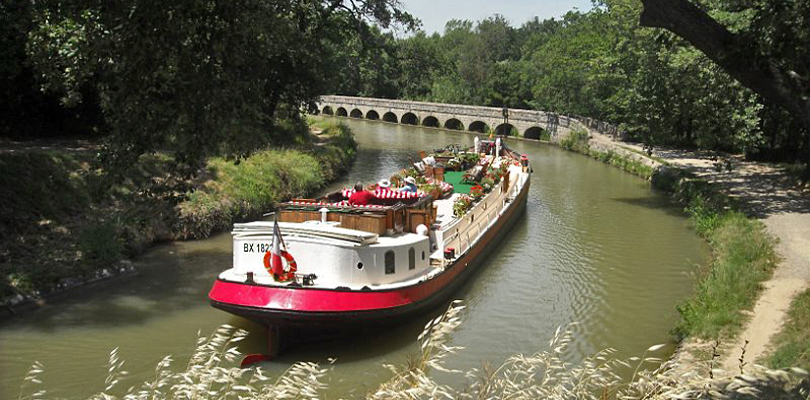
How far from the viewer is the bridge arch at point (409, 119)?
65.6 m

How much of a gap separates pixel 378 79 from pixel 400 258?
205 feet

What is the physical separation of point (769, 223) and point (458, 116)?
4029cm

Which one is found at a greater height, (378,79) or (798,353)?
(378,79)

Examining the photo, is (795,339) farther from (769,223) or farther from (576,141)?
(576,141)

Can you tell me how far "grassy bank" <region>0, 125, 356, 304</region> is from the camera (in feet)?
52.0

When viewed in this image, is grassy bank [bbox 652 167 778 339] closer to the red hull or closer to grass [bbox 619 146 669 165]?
the red hull

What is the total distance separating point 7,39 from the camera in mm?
20984

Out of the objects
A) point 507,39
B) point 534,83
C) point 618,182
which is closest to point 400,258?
point 618,182

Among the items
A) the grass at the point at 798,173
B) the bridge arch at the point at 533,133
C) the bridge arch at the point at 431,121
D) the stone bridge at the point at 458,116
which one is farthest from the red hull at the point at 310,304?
the bridge arch at the point at 431,121

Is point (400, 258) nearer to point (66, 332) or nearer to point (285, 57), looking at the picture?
point (66, 332)

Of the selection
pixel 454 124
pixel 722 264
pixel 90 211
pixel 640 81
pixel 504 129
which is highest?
pixel 640 81

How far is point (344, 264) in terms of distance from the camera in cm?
1357

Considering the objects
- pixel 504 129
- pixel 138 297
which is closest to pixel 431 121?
pixel 504 129

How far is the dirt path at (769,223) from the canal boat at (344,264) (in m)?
5.97
